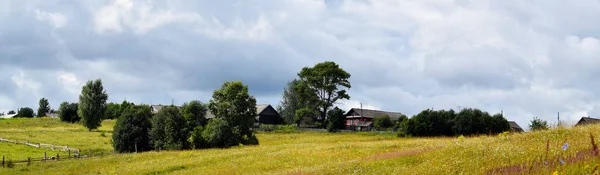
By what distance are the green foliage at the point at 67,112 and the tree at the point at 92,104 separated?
830 inches

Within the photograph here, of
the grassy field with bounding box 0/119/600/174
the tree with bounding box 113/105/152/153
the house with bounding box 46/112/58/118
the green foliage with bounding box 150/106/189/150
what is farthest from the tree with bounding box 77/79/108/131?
the house with bounding box 46/112/58/118

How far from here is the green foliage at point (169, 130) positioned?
60.0 metres

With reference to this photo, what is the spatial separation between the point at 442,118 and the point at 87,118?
70.4m

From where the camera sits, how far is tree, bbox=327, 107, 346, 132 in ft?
310

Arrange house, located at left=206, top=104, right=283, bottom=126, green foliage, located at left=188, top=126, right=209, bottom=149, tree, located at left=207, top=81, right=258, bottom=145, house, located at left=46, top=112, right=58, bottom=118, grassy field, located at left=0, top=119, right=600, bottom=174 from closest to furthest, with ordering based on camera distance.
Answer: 1. grassy field, located at left=0, top=119, right=600, bottom=174
2. green foliage, located at left=188, top=126, right=209, bottom=149
3. tree, located at left=207, top=81, right=258, bottom=145
4. house, located at left=206, top=104, right=283, bottom=126
5. house, located at left=46, top=112, right=58, bottom=118

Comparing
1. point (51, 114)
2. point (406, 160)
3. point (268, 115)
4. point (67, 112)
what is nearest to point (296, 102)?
point (268, 115)

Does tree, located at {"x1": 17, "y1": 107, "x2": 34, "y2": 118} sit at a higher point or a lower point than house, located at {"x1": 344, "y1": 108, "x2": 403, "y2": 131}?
higher

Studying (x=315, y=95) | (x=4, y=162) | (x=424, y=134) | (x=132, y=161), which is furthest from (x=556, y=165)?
(x=315, y=95)

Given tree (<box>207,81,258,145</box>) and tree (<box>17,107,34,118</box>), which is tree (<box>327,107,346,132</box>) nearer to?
tree (<box>207,81,258,145</box>)

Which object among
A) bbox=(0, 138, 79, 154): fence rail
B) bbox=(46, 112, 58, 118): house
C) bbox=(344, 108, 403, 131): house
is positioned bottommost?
bbox=(0, 138, 79, 154): fence rail

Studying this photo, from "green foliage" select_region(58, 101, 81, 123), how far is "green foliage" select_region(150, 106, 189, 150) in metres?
81.0

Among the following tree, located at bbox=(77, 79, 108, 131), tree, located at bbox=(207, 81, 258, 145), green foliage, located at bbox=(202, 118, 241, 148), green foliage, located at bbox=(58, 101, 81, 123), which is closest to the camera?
green foliage, located at bbox=(202, 118, 241, 148)

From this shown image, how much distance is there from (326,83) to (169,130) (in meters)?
49.5

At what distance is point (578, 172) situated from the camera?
388 inches
